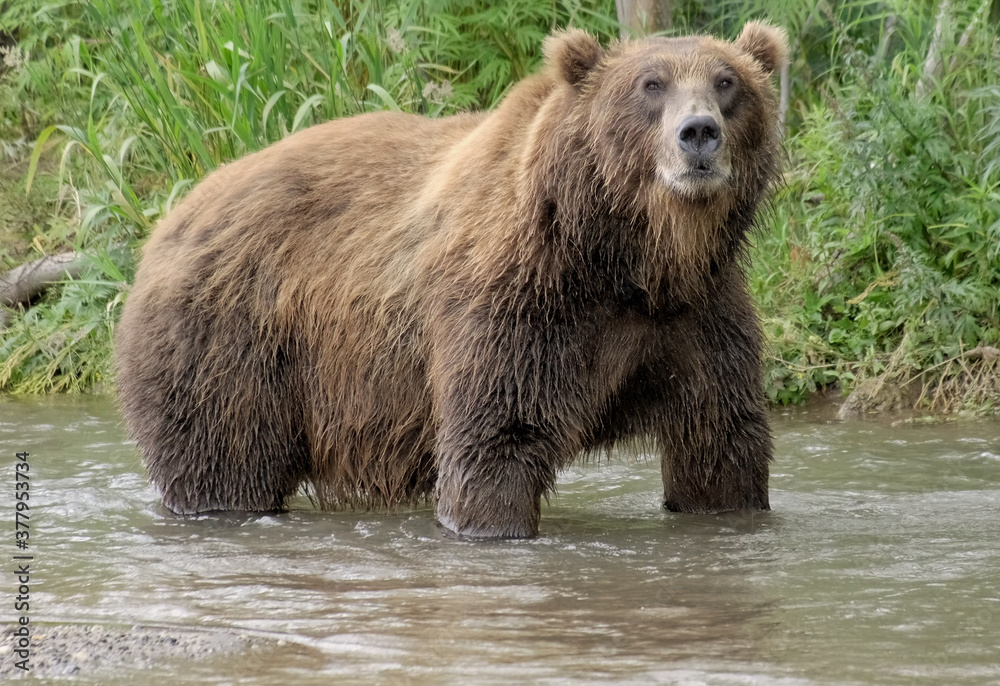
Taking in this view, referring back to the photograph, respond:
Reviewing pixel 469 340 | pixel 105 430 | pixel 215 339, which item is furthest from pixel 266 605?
pixel 105 430

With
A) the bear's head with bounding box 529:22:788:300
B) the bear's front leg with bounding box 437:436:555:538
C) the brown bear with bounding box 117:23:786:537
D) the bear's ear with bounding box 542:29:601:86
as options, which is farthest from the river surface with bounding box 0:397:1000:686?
the bear's ear with bounding box 542:29:601:86

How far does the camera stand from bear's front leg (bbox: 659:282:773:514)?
5320 millimetres

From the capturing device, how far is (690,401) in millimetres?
Answer: 5359

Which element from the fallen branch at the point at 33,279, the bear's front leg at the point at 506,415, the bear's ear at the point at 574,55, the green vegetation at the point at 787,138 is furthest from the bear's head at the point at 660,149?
the fallen branch at the point at 33,279

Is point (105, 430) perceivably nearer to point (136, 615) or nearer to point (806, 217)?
point (136, 615)

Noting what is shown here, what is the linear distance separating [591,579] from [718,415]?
1079 mm

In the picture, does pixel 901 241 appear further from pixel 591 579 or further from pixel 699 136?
pixel 591 579

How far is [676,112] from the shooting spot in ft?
16.0

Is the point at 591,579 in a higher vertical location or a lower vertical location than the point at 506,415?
lower

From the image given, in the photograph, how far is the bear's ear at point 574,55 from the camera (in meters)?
5.21

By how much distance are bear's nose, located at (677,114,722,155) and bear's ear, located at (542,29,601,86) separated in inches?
25.3

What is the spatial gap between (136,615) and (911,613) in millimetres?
2422

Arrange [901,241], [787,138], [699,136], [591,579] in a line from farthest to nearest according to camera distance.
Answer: [787,138] → [901,241] → [699,136] → [591,579]

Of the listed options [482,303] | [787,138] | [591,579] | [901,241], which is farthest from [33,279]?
[591,579]
